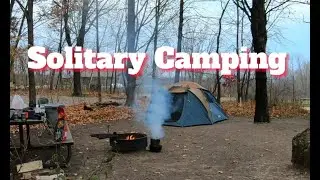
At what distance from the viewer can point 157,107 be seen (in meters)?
9.08

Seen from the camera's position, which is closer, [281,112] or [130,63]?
[281,112]

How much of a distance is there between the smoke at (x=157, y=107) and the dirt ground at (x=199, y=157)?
0.33 m

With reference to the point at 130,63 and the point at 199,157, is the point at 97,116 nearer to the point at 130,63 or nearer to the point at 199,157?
the point at 130,63

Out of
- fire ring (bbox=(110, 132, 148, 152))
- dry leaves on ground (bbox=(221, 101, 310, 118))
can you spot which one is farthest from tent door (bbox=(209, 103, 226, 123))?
fire ring (bbox=(110, 132, 148, 152))

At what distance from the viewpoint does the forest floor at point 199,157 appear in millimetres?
4953

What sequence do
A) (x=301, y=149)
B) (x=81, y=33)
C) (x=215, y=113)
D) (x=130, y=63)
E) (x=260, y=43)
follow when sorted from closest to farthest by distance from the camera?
(x=301, y=149), (x=260, y=43), (x=215, y=113), (x=130, y=63), (x=81, y=33)

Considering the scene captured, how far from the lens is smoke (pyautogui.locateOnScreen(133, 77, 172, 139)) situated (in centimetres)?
782

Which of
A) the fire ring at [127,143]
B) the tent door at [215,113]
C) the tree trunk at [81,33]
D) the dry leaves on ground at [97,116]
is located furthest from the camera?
the tree trunk at [81,33]

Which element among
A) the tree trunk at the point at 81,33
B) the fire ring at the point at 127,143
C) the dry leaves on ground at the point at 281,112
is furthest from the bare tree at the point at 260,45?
the tree trunk at the point at 81,33

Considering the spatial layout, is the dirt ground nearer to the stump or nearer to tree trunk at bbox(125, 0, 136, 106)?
the stump

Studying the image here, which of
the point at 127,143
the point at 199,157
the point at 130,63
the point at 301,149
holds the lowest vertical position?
the point at 199,157

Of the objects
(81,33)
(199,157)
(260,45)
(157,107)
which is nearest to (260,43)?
(260,45)

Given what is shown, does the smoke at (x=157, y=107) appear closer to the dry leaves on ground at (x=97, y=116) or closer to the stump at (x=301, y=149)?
the dry leaves on ground at (x=97, y=116)

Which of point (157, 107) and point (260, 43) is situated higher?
point (260, 43)
